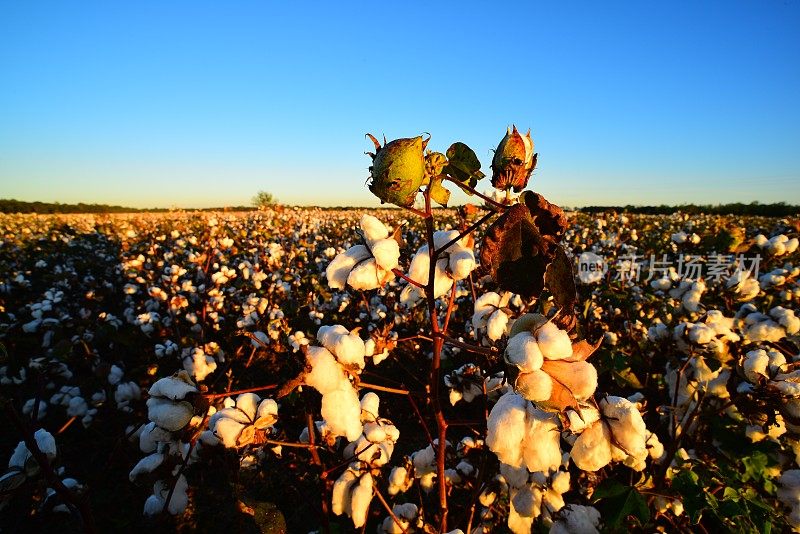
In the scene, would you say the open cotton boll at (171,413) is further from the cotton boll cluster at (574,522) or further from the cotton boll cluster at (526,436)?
the cotton boll cluster at (574,522)

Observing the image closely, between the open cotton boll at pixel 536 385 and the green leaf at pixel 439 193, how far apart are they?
49cm

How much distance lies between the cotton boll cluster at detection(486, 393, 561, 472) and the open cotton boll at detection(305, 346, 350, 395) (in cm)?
39

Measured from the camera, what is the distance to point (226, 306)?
22.1 ft

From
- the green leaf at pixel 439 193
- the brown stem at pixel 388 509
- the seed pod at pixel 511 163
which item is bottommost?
the brown stem at pixel 388 509

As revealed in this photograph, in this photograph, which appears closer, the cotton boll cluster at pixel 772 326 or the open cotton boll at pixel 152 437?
the open cotton boll at pixel 152 437

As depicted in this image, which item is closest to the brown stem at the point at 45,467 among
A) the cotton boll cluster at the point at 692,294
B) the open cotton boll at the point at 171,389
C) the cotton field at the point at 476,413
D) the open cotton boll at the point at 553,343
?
the cotton field at the point at 476,413

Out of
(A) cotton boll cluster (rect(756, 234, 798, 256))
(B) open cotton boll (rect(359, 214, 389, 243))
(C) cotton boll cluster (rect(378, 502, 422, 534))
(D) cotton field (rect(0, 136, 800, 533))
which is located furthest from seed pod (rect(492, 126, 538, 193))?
(A) cotton boll cluster (rect(756, 234, 798, 256))

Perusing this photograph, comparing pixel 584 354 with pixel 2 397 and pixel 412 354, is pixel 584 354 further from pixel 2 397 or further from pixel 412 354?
pixel 412 354

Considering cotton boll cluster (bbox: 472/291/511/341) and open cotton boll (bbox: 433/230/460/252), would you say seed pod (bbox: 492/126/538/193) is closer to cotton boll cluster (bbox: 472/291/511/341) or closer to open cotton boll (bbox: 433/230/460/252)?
open cotton boll (bbox: 433/230/460/252)

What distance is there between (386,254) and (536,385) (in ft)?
1.62

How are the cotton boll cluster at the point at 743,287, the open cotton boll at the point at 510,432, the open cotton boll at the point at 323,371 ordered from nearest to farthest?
the open cotton boll at the point at 510,432 → the open cotton boll at the point at 323,371 → the cotton boll cluster at the point at 743,287

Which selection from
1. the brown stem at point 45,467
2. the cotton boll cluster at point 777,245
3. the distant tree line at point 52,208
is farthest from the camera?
the distant tree line at point 52,208

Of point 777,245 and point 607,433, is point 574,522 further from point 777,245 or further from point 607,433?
point 777,245

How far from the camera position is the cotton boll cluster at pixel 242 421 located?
1.29 meters
